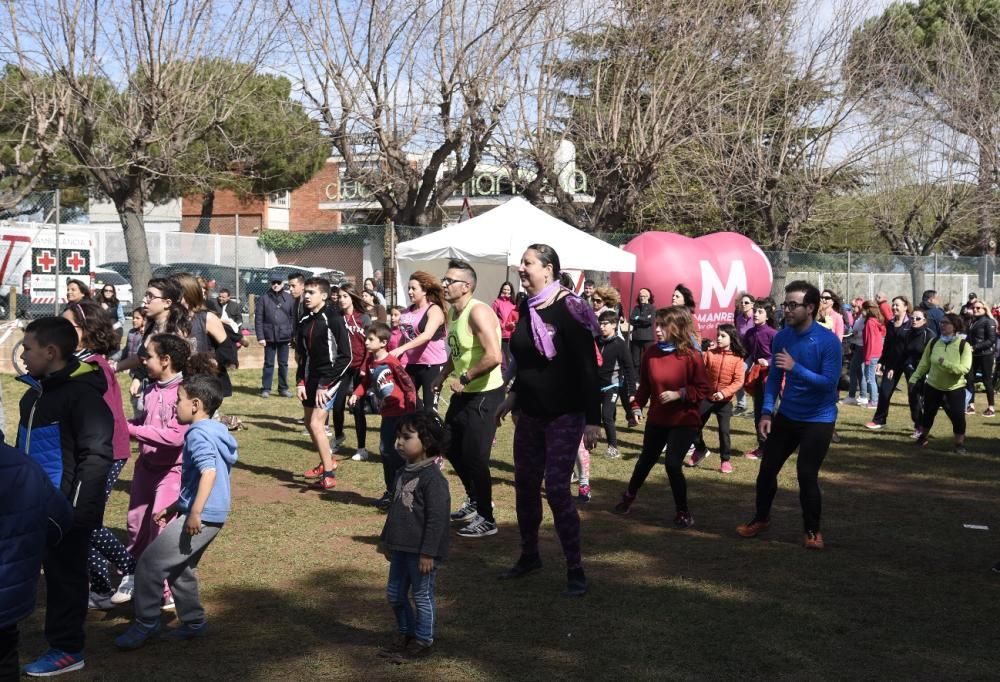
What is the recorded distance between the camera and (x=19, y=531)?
133 inches

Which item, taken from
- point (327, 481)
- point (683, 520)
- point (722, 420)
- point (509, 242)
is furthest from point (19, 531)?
point (509, 242)

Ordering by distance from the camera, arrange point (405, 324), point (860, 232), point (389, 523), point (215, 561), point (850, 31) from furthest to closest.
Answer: point (860, 232) < point (850, 31) < point (405, 324) < point (215, 561) < point (389, 523)

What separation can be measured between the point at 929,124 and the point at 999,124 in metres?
2.14

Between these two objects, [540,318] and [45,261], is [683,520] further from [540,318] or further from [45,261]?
[45,261]

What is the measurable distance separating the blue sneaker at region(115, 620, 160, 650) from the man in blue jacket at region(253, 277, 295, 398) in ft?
35.5

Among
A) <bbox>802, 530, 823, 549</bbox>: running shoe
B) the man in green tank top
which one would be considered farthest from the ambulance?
<bbox>802, 530, 823, 549</bbox>: running shoe

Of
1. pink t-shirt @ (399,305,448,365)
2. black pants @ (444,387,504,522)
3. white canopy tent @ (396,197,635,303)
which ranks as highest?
white canopy tent @ (396,197,635,303)

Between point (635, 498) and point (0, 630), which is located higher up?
point (0, 630)

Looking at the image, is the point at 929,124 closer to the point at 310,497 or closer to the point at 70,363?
the point at 310,497

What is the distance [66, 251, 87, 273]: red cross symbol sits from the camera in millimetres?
17344

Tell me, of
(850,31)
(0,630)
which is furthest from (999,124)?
(0,630)

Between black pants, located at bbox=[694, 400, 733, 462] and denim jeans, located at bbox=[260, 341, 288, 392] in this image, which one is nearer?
black pants, located at bbox=[694, 400, 733, 462]

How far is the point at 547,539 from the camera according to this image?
24.9 ft

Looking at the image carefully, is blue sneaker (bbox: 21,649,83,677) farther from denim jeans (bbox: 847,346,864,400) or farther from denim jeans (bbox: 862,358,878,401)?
denim jeans (bbox: 847,346,864,400)
